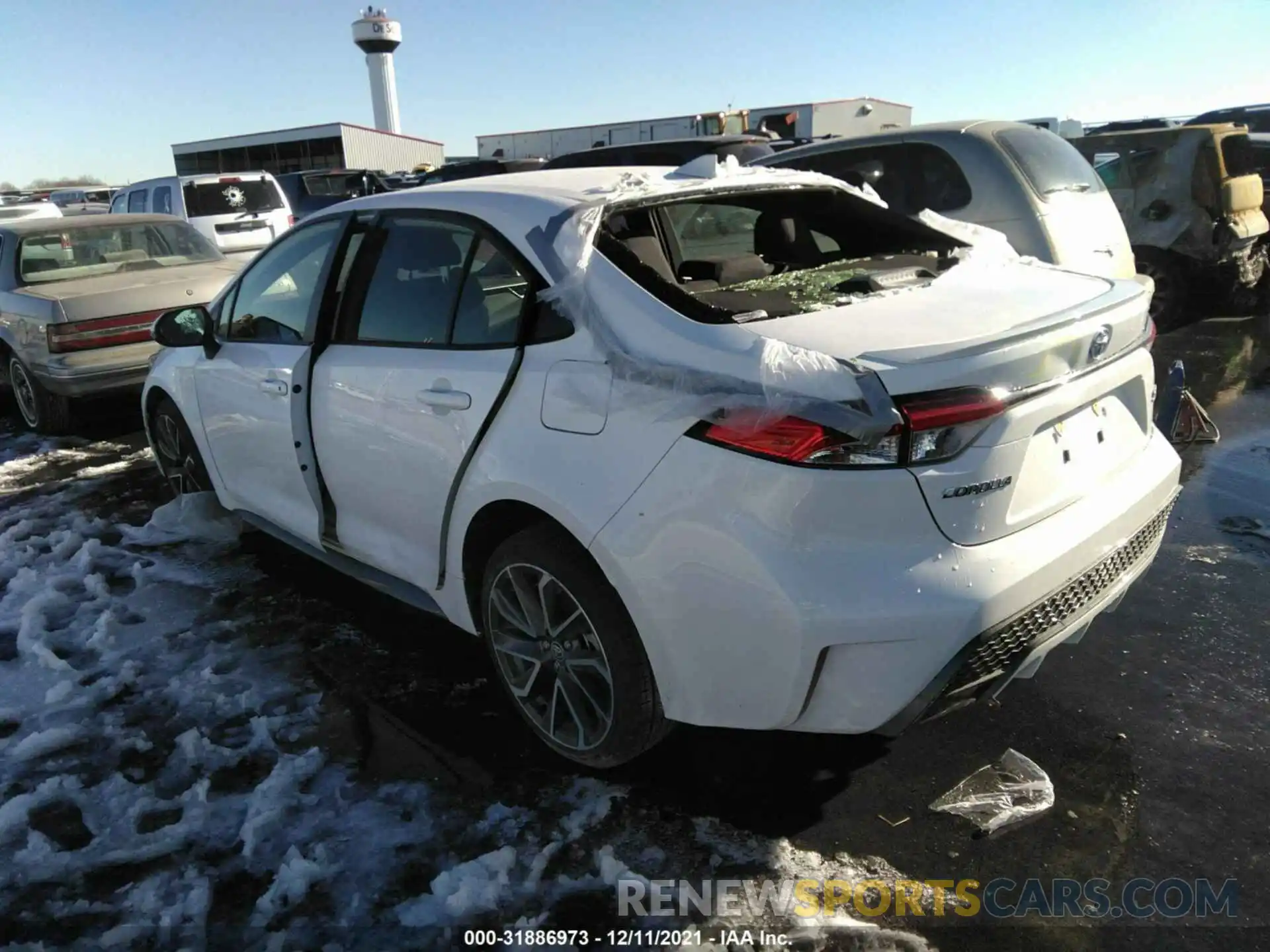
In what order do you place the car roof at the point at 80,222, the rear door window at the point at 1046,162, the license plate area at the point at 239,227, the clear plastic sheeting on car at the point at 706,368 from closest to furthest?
the clear plastic sheeting on car at the point at 706,368, the rear door window at the point at 1046,162, the car roof at the point at 80,222, the license plate area at the point at 239,227

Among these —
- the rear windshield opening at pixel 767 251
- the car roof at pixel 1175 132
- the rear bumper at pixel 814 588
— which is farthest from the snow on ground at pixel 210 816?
the car roof at pixel 1175 132

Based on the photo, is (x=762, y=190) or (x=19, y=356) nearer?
(x=762, y=190)

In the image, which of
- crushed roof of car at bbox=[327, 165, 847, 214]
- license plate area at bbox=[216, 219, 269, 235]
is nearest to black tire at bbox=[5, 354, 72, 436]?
crushed roof of car at bbox=[327, 165, 847, 214]

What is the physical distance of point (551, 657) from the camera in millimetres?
2691

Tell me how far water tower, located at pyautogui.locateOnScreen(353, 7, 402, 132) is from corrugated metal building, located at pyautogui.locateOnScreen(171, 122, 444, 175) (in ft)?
136

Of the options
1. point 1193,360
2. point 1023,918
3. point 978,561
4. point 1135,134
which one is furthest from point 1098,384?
point 1135,134

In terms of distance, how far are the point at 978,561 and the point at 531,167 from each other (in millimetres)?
13372

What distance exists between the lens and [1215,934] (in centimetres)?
211

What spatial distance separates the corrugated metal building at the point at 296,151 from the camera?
146 feet

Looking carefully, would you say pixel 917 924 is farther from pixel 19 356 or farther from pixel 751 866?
pixel 19 356

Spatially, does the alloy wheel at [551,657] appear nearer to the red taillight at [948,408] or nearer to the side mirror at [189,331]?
the red taillight at [948,408]

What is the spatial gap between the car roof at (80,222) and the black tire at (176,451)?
139 inches

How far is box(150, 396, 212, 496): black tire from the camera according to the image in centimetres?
456

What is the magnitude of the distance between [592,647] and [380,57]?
96.6 meters
